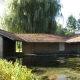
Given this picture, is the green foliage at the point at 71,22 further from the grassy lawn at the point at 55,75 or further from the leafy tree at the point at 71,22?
the grassy lawn at the point at 55,75

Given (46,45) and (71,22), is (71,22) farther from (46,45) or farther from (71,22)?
(46,45)

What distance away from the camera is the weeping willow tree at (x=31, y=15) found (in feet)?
101

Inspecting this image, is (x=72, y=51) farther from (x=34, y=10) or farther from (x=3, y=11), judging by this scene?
(x=3, y=11)

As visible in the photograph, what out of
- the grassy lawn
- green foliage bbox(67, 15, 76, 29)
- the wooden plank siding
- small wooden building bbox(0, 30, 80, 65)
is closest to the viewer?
the grassy lawn

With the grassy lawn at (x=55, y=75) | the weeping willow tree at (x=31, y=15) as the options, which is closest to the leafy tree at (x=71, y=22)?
the weeping willow tree at (x=31, y=15)

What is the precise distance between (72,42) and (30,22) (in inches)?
293

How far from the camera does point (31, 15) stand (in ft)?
102

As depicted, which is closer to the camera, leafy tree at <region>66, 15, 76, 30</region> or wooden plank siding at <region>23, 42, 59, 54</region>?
wooden plank siding at <region>23, 42, 59, 54</region>

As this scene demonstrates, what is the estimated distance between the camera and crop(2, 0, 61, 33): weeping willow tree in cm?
3066

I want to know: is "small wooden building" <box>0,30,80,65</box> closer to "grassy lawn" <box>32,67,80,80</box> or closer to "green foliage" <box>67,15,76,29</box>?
"grassy lawn" <box>32,67,80,80</box>

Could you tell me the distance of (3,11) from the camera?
31969 millimetres

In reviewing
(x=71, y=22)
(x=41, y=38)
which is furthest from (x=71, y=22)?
(x=41, y=38)

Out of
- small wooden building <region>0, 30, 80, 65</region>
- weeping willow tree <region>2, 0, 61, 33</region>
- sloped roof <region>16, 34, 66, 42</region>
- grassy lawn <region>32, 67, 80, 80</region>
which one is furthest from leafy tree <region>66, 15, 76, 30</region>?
grassy lawn <region>32, 67, 80, 80</region>

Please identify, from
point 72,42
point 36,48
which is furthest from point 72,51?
point 36,48
